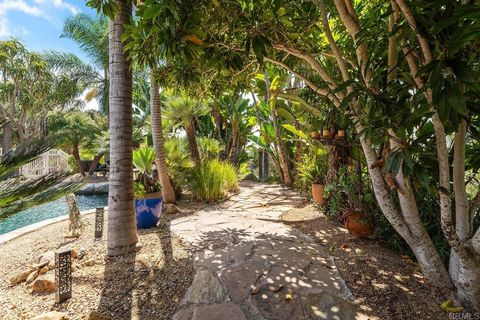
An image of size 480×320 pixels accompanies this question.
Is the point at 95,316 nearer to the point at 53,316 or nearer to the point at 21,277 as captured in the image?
the point at 53,316

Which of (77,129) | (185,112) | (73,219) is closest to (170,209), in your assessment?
(73,219)

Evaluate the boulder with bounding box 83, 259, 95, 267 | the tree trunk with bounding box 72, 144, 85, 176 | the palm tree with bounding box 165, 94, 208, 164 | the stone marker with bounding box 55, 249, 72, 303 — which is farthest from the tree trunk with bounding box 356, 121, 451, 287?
the tree trunk with bounding box 72, 144, 85, 176

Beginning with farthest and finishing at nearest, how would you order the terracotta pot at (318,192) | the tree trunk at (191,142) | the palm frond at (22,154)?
the tree trunk at (191,142) → the terracotta pot at (318,192) → the palm frond at (22,154)

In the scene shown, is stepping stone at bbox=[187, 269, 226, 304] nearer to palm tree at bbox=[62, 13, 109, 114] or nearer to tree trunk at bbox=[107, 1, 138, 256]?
tree trunk at bbox=[107, 1, 138, 256]

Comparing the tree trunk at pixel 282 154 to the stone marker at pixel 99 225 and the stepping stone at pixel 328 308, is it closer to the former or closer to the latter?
the stone marker at pixel 99 225

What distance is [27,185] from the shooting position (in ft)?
5.43

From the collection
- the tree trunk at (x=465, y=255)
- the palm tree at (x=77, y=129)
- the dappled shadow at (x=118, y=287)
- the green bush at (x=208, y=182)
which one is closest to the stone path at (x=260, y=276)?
the dappled shadow at (x=118, y=287)

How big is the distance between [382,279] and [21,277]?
129 inches

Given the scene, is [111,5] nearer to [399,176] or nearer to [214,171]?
[399,176]

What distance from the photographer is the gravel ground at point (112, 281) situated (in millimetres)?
2018

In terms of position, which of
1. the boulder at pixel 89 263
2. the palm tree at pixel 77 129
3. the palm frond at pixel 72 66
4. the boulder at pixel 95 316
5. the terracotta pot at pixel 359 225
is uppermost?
the palm frond at pixel 72 66

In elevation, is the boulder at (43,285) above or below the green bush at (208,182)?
below

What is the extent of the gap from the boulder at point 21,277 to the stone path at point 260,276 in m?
1.58

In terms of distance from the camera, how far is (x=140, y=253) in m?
3.00
